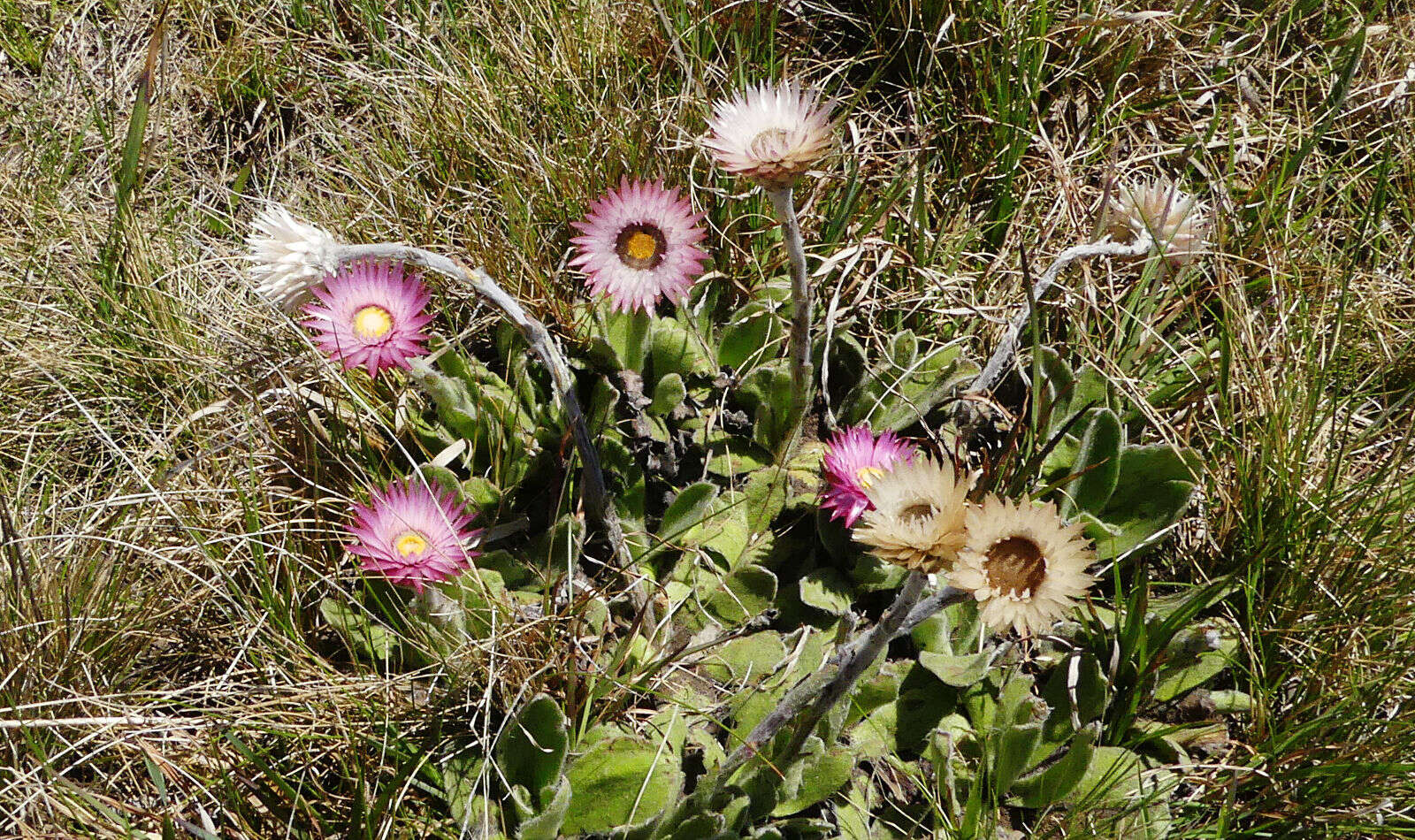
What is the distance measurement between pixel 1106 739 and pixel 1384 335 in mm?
1070

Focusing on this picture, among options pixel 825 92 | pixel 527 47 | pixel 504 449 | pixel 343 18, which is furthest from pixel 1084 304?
pixel 343 18

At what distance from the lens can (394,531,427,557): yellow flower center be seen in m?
1.86

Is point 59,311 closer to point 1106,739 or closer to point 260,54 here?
point 260,54

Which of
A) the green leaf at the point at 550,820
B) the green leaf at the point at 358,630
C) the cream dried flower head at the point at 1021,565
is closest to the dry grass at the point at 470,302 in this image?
the green leaf at the point at 358,630

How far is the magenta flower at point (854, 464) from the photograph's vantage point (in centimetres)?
194

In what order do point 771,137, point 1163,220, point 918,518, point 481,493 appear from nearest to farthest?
point 918,518, point 771,137, point 481,493, point 1163,220

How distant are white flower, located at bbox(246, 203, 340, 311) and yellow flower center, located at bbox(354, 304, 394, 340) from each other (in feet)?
0.31

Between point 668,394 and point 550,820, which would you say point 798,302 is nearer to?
point 668,394

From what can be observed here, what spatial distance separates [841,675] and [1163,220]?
1285 mm

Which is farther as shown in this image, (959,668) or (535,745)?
(959,668)

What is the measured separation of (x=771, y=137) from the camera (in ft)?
5.71

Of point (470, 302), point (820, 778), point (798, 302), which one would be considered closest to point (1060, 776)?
point (820, 778)

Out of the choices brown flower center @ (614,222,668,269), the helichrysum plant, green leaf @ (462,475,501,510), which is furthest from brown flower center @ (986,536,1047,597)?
green leaf @ (462,475,501,510)

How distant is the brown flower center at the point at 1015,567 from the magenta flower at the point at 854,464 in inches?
21.7
